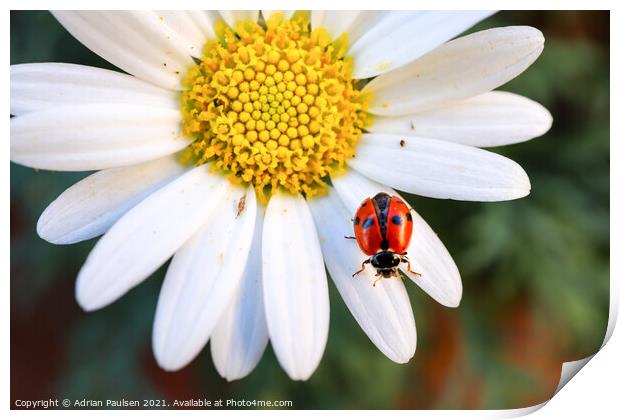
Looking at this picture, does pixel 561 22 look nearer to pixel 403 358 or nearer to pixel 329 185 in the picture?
pixel 329 185

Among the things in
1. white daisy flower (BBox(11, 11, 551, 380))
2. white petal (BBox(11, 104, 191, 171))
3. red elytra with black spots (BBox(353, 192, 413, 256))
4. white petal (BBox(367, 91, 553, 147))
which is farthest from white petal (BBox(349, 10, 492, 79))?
white petal (BBox(11, 104, 191, 171))

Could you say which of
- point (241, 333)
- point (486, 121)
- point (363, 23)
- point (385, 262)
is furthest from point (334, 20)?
point (241, 333)

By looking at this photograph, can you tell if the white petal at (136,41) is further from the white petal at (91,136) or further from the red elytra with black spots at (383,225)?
the red elytra with black spots at (383,225)

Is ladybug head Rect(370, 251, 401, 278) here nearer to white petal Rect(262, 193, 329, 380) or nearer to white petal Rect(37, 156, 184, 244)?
white petal Rect(262, 193, 329, 380)

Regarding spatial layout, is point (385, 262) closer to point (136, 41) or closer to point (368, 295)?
point (368, 295)

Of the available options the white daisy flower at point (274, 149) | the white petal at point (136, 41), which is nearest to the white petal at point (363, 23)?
the white daisy flower at point (274, 149)

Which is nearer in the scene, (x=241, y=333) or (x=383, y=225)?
(x=383, y=225)
